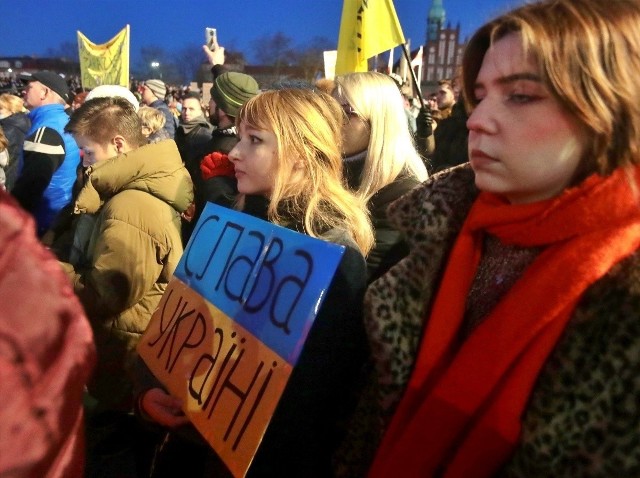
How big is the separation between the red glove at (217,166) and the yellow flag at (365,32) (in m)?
1.33

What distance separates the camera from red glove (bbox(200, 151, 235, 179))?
316cm

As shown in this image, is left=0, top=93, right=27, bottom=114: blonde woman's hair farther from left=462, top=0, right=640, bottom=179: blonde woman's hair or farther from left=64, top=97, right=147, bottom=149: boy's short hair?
left=462, top=0, right=640, bottom=179: blonde woman's hair

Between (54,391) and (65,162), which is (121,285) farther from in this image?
(65,162)

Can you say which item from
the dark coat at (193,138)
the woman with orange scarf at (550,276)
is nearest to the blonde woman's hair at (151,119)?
the dark coat at (193,138)

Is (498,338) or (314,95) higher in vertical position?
(314,95)

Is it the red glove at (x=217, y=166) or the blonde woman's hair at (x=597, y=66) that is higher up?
the blonde woman's hair at (x=597, y=66)

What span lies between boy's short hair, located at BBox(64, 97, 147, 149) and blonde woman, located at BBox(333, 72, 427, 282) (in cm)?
120

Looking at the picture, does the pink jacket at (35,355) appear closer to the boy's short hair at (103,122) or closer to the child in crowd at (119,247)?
the child in crowd at (119,247)

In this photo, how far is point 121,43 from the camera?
829 cm

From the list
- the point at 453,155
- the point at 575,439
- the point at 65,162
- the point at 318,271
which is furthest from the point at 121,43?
the point at 575,439

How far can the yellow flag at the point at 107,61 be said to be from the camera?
824 centimetres

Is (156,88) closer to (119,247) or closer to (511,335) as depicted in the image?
(119,247)

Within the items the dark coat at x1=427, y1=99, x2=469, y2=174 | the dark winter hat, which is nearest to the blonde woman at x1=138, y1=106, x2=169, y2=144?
the dark winter hat

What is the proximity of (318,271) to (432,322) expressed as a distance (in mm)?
294
